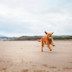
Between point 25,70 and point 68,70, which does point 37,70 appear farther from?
point 68,70

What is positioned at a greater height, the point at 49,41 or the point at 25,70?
the point at 49,41

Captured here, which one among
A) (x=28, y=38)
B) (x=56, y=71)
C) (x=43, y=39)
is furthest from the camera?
(x=28, y=38)

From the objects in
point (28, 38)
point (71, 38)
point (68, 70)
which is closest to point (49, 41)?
point (68, 70)

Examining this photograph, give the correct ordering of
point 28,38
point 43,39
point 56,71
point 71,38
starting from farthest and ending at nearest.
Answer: point 28,38
point 71,38
point 43,39
point 56,71

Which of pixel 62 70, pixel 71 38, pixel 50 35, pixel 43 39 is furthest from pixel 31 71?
pixel 71 38

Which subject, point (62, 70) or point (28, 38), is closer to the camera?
point (62, 70)

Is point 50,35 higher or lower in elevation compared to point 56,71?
higher

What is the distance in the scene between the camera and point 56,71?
2918mm

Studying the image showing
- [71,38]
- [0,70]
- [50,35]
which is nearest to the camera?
[0,70]

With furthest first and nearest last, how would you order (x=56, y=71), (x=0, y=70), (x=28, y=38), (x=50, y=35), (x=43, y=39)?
(x=28, y=38) < (x=43, y=39) < (x=50, y=35) < (x=0, y=70) < (x=56, y=71)

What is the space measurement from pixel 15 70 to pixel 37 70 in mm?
557

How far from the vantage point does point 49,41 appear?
22.3ft

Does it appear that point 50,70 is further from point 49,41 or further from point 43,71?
point 49,41

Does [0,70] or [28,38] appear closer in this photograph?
[0,70]
